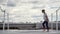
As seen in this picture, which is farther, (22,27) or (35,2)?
(22,27)

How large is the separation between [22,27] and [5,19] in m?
1.98

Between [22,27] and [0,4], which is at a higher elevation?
[0,4]

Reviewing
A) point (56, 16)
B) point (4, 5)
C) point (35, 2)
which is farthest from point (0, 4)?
point (56, 16)

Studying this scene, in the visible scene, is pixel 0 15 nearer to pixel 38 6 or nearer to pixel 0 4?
pixel 0 4

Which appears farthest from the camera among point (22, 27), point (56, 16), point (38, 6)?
point (22, 27)

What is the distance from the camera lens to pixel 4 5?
1084 cm

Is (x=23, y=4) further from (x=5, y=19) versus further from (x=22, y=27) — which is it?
(x=22, y=27)

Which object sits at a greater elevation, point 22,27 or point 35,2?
point 35,2

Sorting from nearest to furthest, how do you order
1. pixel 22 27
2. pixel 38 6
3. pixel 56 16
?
1. pixel 56 16
2. pixel 38 6
3. pixel 22 27

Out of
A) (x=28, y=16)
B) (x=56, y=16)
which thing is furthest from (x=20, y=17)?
(x=56, y=16)

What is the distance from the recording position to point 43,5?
1088 centimetres

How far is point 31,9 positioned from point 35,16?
53 cm

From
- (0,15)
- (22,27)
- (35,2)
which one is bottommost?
(22,27)

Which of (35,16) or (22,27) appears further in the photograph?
(22,27)
